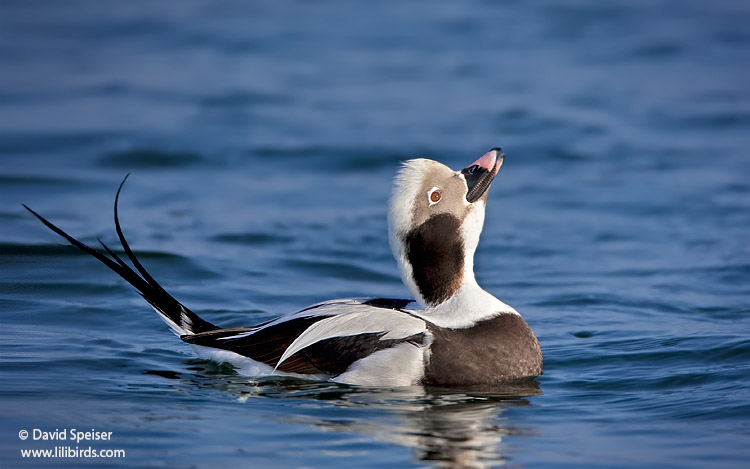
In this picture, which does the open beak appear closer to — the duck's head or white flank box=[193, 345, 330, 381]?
the duck's head

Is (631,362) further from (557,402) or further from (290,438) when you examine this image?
(290,438)

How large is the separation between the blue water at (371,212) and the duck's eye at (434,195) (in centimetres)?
122

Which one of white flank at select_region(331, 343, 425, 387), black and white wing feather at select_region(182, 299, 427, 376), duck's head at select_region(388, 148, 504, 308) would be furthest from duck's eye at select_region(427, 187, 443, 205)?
white flank at select_region(331, 343, 425, 387)

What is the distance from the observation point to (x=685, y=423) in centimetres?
648

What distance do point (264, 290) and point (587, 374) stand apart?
3686mm

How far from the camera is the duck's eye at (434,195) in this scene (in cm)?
705

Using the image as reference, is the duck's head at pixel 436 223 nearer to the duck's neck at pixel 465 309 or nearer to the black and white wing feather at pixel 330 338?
the duck's neck at pixel 465 309

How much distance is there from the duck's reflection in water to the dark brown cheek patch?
701 mm

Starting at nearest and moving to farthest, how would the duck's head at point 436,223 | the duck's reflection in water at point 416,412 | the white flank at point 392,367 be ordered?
the duck's reflection in water at point 416,412 < the white flank at point 392,367 < the duck's head at point 436,223

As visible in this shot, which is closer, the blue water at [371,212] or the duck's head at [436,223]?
the blue water at [371,212]

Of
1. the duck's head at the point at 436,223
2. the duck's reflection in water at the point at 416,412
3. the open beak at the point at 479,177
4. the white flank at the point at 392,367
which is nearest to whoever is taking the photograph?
the duck's reflection in water at the point at 416,412

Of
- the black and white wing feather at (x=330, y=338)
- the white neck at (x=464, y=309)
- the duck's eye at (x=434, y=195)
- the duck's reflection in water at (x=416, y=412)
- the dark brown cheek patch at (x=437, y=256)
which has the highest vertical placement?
the duck's eye at (x=434, y=195)

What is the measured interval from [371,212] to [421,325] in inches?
246

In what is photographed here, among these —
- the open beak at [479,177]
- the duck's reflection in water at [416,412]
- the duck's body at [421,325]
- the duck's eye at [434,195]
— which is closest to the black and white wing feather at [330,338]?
the duck's body at [421,325]
